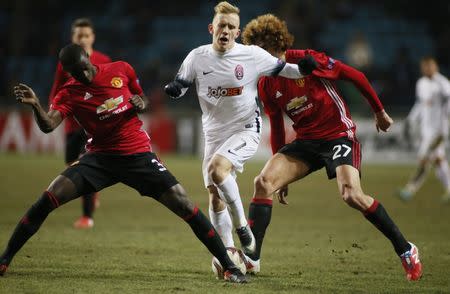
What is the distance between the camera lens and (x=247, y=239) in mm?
7297

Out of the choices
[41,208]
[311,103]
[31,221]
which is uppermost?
[311,103]

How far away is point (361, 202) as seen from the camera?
23.5ft

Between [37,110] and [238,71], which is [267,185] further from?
[37,110]

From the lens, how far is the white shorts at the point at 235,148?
7.24m

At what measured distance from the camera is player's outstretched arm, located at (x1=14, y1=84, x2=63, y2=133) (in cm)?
650

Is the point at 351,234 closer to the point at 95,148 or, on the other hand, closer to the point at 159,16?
the point at 95,148

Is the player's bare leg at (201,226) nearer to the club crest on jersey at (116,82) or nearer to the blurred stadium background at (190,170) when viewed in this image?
the blurred stadium background at (190,170)

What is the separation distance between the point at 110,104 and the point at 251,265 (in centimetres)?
190

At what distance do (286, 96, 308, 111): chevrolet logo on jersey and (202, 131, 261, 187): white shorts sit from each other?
0.40 m

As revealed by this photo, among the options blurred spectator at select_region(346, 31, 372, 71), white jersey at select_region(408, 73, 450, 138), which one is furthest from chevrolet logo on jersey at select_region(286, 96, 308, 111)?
blurred spectator at select_region(346, 31, 372, 71)

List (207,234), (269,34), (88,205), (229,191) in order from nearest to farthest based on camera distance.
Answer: (207,234) → (229,191) → (269,34) → (88,205)

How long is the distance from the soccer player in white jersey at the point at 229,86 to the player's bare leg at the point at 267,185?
220 millimetres

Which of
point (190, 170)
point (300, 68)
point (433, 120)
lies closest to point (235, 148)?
point (300, 68)

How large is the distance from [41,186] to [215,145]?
930cm
